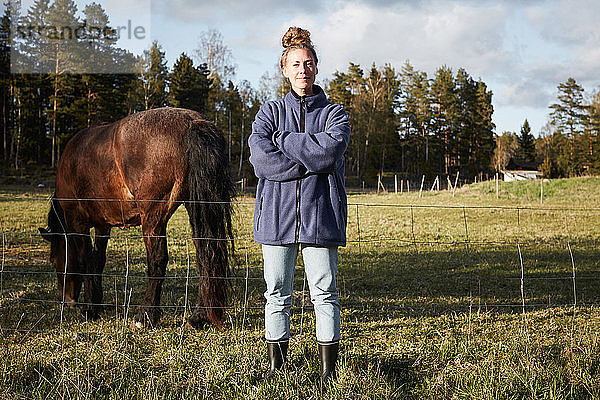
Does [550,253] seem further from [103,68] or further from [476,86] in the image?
[476,86]

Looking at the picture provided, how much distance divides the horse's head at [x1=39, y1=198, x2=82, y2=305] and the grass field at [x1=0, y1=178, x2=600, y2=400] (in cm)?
24

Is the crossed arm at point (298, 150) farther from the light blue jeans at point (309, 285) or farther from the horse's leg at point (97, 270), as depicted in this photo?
the horse's leg at point (97, 270)

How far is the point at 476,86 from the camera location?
57.1 meters

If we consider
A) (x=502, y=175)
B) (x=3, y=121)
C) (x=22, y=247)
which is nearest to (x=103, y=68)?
(x=3, y=121)

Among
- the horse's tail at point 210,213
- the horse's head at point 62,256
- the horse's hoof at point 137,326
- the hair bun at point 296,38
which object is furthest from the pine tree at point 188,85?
the hair bun at point 296,38

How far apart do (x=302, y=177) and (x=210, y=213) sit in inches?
71.0

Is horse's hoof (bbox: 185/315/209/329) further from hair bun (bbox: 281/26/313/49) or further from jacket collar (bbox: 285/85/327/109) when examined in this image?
hair bun (bbox: 281/26/313/49)

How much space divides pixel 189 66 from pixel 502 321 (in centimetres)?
3283

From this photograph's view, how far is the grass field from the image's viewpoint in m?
2.66

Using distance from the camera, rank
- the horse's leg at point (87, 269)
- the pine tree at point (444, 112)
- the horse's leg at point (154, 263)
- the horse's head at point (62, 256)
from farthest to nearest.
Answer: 1. the pine tree at point (444, 112)
2. the horse's head at point (62, 256)
3. the horse's leg at point (87, 269)
4. the horse's leg at point (154, 263)

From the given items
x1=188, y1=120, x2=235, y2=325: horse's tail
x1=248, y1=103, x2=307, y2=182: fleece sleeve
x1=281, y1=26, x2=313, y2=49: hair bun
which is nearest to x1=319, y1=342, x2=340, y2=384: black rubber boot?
x1=248, y1=103, x2=307, y2=182: fleece sleeve

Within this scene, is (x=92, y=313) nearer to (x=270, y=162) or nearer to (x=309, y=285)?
(x=309, y=285)

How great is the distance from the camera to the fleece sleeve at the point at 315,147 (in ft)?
8.39

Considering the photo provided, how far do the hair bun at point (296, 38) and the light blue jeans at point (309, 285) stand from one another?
45.2 inches
